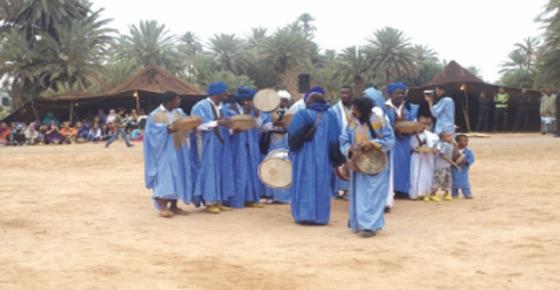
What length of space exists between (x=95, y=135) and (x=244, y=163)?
Answer: 60.4 ft

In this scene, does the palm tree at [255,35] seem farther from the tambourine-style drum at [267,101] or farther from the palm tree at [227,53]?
the tambourine-style drum at [267,101]

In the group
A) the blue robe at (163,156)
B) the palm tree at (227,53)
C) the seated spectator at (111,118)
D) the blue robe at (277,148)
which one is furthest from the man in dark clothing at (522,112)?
the palm tree at (227,53)

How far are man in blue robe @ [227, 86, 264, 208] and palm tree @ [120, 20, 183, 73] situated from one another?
128 feet

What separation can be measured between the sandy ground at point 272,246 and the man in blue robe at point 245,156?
0.30 metres

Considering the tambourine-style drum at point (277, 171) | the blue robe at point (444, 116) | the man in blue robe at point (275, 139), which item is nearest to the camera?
the tambourine-style drum at point (277, 171)

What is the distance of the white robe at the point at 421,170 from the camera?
1013 cm

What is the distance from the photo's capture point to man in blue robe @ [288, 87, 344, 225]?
A: 795cm

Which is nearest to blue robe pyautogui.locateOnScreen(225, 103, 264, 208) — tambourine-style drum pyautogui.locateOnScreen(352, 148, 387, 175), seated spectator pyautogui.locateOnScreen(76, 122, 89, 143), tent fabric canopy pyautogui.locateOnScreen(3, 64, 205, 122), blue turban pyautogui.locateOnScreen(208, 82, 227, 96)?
Answer: blue turban pyautogui.locateOnScreen(208, 82, 227, 96)

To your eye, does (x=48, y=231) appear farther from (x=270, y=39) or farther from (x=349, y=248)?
(x=270, y=39)

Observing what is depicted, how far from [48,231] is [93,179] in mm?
6132

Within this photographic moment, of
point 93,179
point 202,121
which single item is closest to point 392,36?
point 93,179

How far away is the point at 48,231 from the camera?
773 cm

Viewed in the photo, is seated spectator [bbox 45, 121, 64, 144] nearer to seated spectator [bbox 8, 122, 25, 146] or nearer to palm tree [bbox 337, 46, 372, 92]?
seated spectator [bbox 8, 122, 25, 146]

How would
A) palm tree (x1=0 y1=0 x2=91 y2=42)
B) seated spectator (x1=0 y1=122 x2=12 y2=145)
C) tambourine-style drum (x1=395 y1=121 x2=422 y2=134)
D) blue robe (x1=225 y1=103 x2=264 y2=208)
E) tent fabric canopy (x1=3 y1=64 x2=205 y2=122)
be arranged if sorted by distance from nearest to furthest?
blue robe (x1=225 y1=103 x2=264 y2=208) → tambourine-style drum (x1=395 y1=121 x2=422 y2=134) → seated spectator (x1=0 y1=122 x2=12 y2=145) → tent fabric canopy (x1=3 y1=64 x2=205 y2=122) → palm tree (x1=0 y1=0 x2=91 y2=42)
